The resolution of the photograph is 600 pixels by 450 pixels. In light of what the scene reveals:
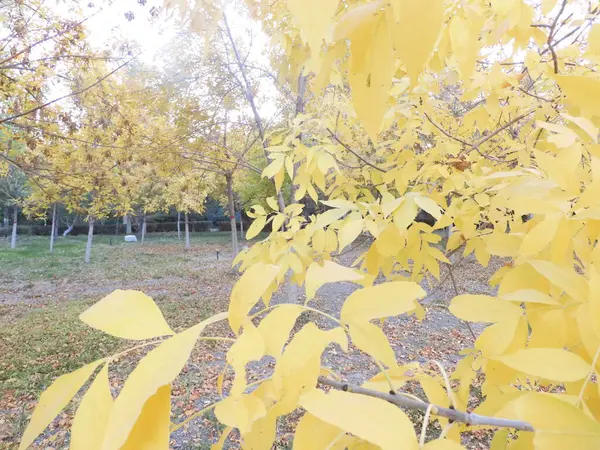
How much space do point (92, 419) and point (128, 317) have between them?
0.10 meters

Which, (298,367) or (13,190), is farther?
(13,190)

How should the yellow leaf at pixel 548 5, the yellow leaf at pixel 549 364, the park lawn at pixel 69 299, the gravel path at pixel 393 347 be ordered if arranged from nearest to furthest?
1. the yellow leaf at pixel 549 364
2. the yellow leaf at pixel 548 5
3. the gravel path at pixel 393 347
4. the park lawn at pixel 69 299

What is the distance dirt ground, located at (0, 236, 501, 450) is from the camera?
3604 millimetres

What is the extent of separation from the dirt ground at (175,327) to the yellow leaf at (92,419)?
1.36 ft

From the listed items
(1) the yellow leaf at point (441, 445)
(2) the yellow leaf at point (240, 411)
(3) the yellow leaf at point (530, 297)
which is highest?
(3) the yellow leaf at point (530, 297)

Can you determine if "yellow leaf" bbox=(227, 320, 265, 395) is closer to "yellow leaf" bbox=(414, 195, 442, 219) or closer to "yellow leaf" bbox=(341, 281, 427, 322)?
"yellow leaf" bbox=(341, 281, 427, 322)

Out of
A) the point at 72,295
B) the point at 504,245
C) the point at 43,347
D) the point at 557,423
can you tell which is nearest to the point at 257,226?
the point at 504,245

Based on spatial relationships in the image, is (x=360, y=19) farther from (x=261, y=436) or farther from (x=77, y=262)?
(x=77, y=262)

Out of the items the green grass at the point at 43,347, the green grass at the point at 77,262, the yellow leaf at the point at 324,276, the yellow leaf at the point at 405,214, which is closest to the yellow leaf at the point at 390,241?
the yellow leaf at the point at 405,214

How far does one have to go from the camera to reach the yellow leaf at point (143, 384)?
0.28 m

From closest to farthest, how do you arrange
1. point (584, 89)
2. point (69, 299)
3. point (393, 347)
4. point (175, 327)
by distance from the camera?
point (584, 89) < point (393, 347) < point (175, 327) < point (69, 299)

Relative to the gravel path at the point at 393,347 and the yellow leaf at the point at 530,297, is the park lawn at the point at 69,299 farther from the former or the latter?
the yellow leaf at the point at 530,297

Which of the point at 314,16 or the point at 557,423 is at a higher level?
the point at 314,16

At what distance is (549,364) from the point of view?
41cm
